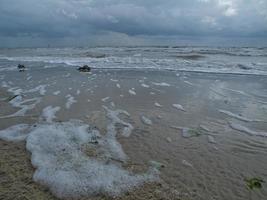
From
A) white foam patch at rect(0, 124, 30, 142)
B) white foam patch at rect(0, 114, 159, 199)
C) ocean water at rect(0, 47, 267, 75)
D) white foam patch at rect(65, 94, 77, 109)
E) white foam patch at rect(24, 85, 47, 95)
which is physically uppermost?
white foam patch at rect(0, 114, 159, 199)

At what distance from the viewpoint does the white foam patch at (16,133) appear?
5846 mm

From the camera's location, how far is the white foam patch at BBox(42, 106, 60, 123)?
288 inches

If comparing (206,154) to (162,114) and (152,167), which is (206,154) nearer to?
(152,167)

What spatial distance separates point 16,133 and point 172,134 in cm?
363

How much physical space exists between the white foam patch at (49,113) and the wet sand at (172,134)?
170 millimetres

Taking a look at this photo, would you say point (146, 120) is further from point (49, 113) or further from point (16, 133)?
point (16, 133)

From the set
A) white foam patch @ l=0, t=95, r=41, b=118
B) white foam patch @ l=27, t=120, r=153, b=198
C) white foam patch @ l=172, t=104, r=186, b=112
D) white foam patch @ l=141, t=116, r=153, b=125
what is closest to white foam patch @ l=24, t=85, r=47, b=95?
white foam patch @ l=0, t=95, r=41, b=118

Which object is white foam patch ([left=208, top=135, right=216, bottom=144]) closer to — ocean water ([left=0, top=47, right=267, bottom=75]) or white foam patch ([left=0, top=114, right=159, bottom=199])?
white foam patch ([left=0, top=114, right=159, bottom=199])

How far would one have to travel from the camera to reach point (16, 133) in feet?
20.2

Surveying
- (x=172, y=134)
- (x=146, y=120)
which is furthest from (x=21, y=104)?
(x=172, y=134)

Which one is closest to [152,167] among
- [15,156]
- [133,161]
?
[133,161]

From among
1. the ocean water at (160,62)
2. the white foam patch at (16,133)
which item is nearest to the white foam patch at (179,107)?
the white foam patch at (16,133)

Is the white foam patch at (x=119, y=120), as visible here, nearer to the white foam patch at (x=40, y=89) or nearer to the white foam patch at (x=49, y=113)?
the white foam patch at (x=49, y=113)

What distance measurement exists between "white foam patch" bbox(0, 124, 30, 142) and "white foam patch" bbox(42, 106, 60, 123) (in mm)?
722
